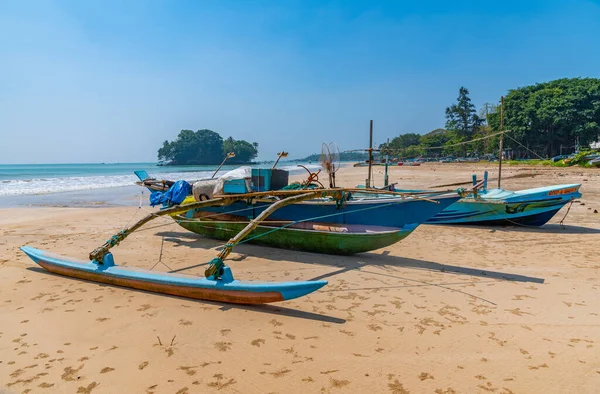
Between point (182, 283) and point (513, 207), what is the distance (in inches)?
346

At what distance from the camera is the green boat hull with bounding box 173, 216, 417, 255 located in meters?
6.21

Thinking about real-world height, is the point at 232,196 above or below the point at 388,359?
above

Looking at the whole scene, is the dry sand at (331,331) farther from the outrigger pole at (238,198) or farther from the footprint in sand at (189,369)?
the outrigger pole at (238,198)

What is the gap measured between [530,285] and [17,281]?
7.80 m

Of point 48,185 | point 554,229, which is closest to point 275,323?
point 554,229

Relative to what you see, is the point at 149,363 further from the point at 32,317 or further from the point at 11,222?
the point at 11,222

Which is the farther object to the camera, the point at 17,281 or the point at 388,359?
the point at 17,281

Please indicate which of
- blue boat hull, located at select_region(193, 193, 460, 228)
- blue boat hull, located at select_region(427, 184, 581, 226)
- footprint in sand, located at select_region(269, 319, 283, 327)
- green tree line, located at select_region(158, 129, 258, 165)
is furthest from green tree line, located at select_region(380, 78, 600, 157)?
green tree line, located at select_region(158, 129, 258, 165)

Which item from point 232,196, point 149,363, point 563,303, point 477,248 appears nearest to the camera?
point 149,363

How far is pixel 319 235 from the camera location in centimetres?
673

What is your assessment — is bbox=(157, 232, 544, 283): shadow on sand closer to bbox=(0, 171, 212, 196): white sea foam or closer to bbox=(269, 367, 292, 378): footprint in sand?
bbox=(269, 367, 292, 378): footprint in sand

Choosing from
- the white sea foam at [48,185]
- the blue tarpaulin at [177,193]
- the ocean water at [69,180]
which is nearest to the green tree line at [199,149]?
the ocean water at [69,180]

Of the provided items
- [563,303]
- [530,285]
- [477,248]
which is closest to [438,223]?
[477,248]

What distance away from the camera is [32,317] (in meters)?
4.30
